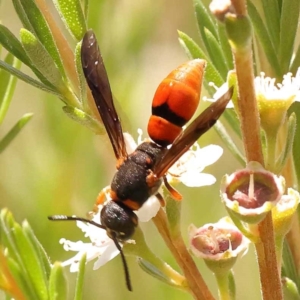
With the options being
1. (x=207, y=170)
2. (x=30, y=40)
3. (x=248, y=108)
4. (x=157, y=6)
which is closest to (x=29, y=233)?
(x=30, y=40)

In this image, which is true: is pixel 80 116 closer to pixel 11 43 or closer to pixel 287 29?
pixel 11 43

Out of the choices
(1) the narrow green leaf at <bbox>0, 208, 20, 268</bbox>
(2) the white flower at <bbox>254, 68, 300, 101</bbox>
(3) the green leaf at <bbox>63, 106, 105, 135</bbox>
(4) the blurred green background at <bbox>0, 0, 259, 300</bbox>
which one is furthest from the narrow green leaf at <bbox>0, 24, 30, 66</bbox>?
(4) the blurred green background at <bbox>0, 0, 259, 300</bbox>

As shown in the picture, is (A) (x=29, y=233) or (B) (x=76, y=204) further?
(B) (x=76, y=204)

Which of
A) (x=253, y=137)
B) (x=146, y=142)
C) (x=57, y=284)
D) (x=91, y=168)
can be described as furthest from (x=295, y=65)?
(x=91, y=168)

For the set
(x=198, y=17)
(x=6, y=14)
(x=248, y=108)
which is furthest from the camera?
(x=6, y=14)

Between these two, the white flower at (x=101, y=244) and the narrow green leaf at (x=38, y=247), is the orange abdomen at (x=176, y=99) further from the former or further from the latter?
the narrow green leaf at (x=38, y=247)

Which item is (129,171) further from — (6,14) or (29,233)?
(6,14)

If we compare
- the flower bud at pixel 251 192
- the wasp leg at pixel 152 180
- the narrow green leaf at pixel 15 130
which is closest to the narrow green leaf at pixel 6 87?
the narrow green leaf at pixel 15 130
